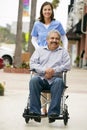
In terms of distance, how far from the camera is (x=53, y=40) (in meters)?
8.37

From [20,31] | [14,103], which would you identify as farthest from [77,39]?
[14,103]

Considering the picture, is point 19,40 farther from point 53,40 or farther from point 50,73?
point 50,73

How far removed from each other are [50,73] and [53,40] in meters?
0.52

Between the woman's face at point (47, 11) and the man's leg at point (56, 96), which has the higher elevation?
the woman's face at point (47, 11)

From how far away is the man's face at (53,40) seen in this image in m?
8.38

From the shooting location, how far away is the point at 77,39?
55.5 metres

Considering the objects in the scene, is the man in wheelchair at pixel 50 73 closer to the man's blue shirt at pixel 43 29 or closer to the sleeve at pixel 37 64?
the sleeve at pixel 37 64

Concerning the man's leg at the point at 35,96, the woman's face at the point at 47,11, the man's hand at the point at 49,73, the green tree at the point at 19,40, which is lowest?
the green tree at the point at 19,40

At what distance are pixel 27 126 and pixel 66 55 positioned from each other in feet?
3.91

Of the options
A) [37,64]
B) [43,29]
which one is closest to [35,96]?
[37,64]

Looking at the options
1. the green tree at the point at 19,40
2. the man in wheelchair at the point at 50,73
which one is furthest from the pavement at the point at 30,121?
the green tree at the point at 19,40

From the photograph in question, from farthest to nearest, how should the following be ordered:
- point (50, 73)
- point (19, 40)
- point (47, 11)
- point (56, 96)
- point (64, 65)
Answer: point (19, 40), point (47, 11), point (64, 65), point (50, 73), point (56, 96)

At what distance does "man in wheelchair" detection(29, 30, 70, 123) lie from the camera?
805cm

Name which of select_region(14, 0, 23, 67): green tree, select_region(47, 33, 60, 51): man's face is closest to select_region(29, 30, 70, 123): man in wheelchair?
select_region(47, 33, 60, 51): man's face
